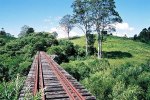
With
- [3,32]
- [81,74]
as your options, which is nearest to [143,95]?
[81,74]

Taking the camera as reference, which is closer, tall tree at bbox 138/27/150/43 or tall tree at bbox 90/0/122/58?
tall tree at bbox 90/0/122/58

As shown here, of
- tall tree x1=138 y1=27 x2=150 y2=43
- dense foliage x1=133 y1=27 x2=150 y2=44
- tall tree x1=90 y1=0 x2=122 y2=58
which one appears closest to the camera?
tall tree x1=90 y1=0 x2=122 y2=58

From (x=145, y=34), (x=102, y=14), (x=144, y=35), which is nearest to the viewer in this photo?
(x=102, y=14)

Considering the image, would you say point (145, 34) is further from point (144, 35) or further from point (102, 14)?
point (102, 14)

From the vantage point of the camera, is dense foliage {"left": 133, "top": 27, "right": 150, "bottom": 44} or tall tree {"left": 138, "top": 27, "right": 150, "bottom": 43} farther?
tall tree {"left": 138, "top": 27, "right": 150, "bottom": 43}

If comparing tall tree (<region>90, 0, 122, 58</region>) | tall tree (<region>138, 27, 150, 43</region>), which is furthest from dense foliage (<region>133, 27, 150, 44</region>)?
tall tree (<region>90, 0, 122, 58</region>)

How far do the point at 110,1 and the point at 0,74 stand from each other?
108ft

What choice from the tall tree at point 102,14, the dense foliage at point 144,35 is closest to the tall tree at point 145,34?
the dense foliage at point 144,35

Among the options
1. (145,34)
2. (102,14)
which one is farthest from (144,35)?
(102,14)

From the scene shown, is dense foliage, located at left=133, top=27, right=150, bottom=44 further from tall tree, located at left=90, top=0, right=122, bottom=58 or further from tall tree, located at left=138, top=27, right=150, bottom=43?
tall tree, located at left=90, top=0, right=122, bottom=58

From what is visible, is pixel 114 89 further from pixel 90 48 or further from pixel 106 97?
pixel 90 48

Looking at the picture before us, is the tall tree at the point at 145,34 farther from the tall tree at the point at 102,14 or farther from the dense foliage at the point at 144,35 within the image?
the tall tree at the point at 102,14

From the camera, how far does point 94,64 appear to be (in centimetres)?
4753

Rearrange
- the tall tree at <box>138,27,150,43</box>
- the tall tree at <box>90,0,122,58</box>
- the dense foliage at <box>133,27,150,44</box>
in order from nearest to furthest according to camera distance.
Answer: the tall tree at <box>90,0,122,58</box>
the dense foliage at <box>133,27,150,44</box>
the tall tree at <box>138,27,150,43</box>
